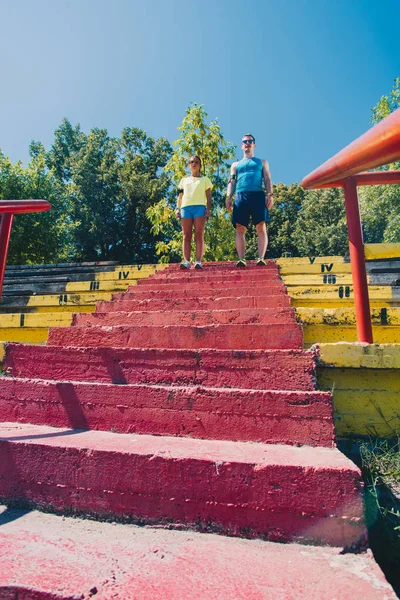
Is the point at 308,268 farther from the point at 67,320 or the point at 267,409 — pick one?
the point at 267,409

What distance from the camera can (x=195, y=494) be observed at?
4.42ft

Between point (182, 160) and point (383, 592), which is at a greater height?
point (182, 160)

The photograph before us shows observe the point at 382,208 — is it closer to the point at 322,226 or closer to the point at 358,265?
the point at 322,226

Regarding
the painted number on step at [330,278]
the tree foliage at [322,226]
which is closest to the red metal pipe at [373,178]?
the painted number on step at [330,278]

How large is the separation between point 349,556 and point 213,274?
340 centimetres

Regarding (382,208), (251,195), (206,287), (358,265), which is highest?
(382,208)

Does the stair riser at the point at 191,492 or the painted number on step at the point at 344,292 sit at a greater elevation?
the painted number on step at the point at 344,292

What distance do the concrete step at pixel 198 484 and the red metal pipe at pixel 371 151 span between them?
1.00m

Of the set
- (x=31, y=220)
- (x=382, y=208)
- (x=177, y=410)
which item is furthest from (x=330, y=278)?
(x=382, y=208)

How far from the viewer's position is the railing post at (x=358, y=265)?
1.92m

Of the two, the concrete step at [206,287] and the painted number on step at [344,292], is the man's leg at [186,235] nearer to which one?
the concrete step at [206,287]

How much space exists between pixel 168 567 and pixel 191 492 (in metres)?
0.30

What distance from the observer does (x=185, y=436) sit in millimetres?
1771

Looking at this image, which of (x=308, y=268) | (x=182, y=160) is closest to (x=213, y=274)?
(x=308, y=268)
